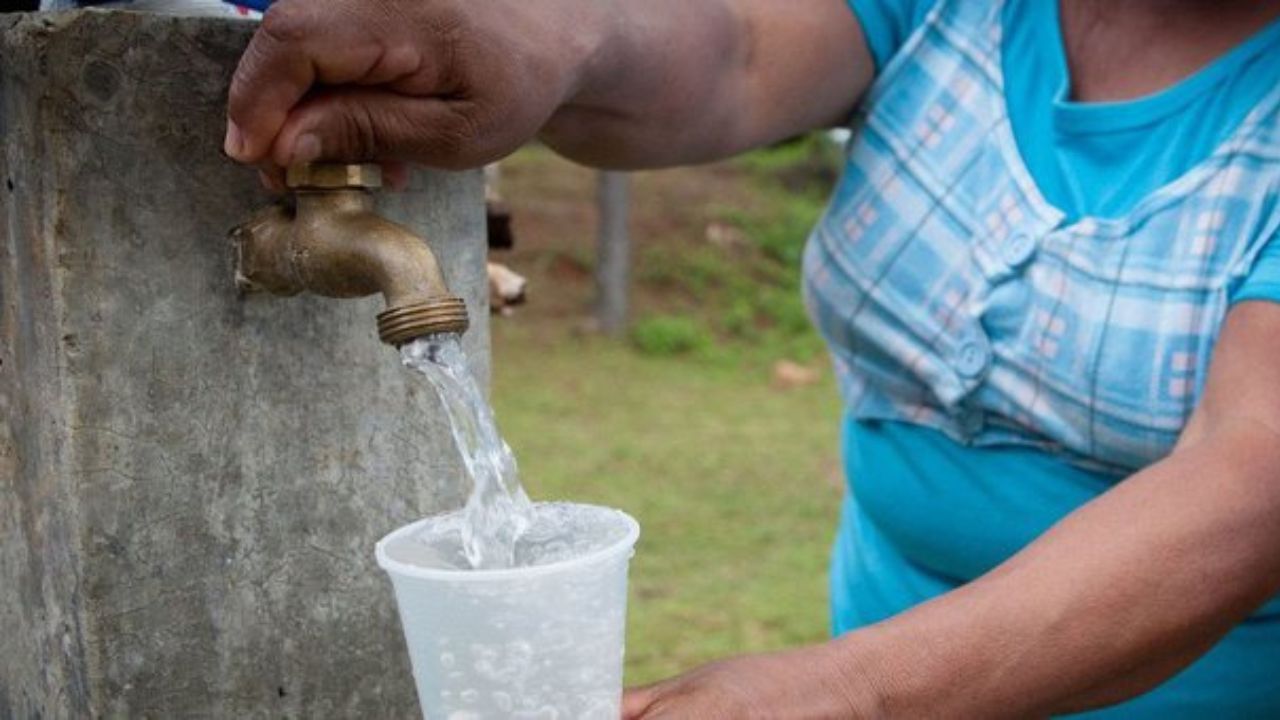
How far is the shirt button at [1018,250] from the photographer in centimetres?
185

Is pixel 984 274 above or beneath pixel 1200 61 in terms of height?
beneath

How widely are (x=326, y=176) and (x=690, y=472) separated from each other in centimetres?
460

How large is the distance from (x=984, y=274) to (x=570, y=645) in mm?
830

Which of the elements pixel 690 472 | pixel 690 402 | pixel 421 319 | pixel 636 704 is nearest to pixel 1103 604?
pixel 636 704

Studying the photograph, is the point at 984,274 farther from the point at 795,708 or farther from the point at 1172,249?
the point at 795,708

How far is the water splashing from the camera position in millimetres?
1310

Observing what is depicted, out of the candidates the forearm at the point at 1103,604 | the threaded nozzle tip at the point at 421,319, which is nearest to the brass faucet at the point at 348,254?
the threaded nozzle tip at the point at 421,319

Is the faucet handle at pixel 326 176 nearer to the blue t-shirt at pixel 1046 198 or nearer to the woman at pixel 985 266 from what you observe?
the woman at pixel 985 266

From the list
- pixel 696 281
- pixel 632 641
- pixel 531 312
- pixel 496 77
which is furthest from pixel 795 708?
pixel 696 281

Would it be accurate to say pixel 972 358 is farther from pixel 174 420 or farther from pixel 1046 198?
pixel 174 420

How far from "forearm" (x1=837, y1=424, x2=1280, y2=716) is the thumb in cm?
54

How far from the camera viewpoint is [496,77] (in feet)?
4.62

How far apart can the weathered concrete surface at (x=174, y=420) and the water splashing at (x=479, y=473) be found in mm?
342

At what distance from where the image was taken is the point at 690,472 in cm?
596
